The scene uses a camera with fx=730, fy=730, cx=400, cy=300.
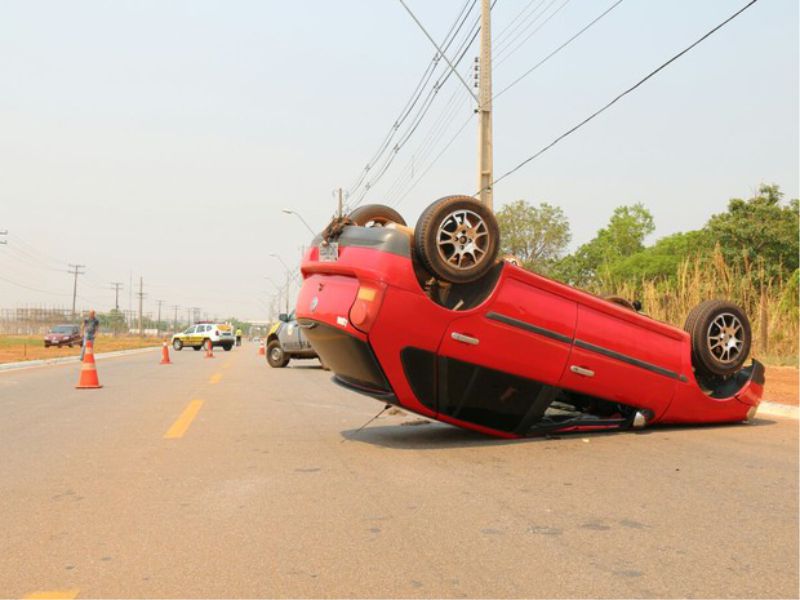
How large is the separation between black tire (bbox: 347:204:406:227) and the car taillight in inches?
49.4

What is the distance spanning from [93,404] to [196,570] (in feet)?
27.0

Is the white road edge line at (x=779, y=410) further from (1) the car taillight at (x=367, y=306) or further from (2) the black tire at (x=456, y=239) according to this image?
(1) the car taillight at (x=367, y=306)

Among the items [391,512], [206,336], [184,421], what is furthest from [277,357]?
[206,336]

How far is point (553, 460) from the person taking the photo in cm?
634

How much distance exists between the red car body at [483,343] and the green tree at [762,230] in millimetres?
32104

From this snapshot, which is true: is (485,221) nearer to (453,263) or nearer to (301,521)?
(453,263)

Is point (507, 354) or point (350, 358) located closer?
point (507, 354)

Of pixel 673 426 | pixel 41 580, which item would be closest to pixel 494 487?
pixel 41 580

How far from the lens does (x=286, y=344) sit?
2103 cm

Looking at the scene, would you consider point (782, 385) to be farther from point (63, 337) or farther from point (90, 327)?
point (63, 337)

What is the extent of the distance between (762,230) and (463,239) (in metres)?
35.4

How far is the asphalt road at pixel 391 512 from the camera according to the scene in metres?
3.40

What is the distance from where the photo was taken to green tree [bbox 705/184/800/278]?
36938 millimetres

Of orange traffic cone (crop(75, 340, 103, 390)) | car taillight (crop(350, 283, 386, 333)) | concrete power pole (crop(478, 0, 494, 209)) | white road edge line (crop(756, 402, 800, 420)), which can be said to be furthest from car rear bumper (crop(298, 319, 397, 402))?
concrete power pole (crop(478, 0, 494, 209))
